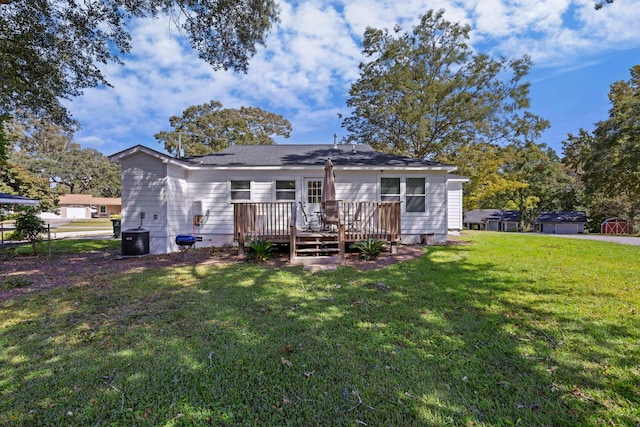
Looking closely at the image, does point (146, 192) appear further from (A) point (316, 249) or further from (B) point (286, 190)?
(A) point (316, 249)

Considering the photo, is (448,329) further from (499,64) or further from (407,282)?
(499,64)

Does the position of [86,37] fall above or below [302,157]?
above

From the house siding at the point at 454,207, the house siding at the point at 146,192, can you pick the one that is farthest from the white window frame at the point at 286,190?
the house siding at the point at 454,207

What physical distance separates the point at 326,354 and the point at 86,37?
1170cm

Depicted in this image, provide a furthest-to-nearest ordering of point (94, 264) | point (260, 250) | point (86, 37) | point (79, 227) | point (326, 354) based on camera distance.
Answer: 1. point (79, 227)
2. point (86, 37)
3. point (260, 250)
4. point (94, 264)
5. point (326, 354)

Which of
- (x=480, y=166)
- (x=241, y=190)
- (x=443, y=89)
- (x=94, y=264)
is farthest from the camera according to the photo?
(x=443, y=89)

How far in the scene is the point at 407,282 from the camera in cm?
540

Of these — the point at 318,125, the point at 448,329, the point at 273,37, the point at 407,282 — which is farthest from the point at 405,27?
Result: the point at 448,329

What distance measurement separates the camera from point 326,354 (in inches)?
111

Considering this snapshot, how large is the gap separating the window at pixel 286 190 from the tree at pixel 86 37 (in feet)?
13.5

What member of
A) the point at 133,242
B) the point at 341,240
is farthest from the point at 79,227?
the point at 341,240

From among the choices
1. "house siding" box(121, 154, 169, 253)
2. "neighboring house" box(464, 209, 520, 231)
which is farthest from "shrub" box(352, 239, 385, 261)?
"neighboring house" box(464, 209, 520, 231)

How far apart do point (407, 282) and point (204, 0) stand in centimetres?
957

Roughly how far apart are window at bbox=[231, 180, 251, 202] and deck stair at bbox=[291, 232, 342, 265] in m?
3.31
